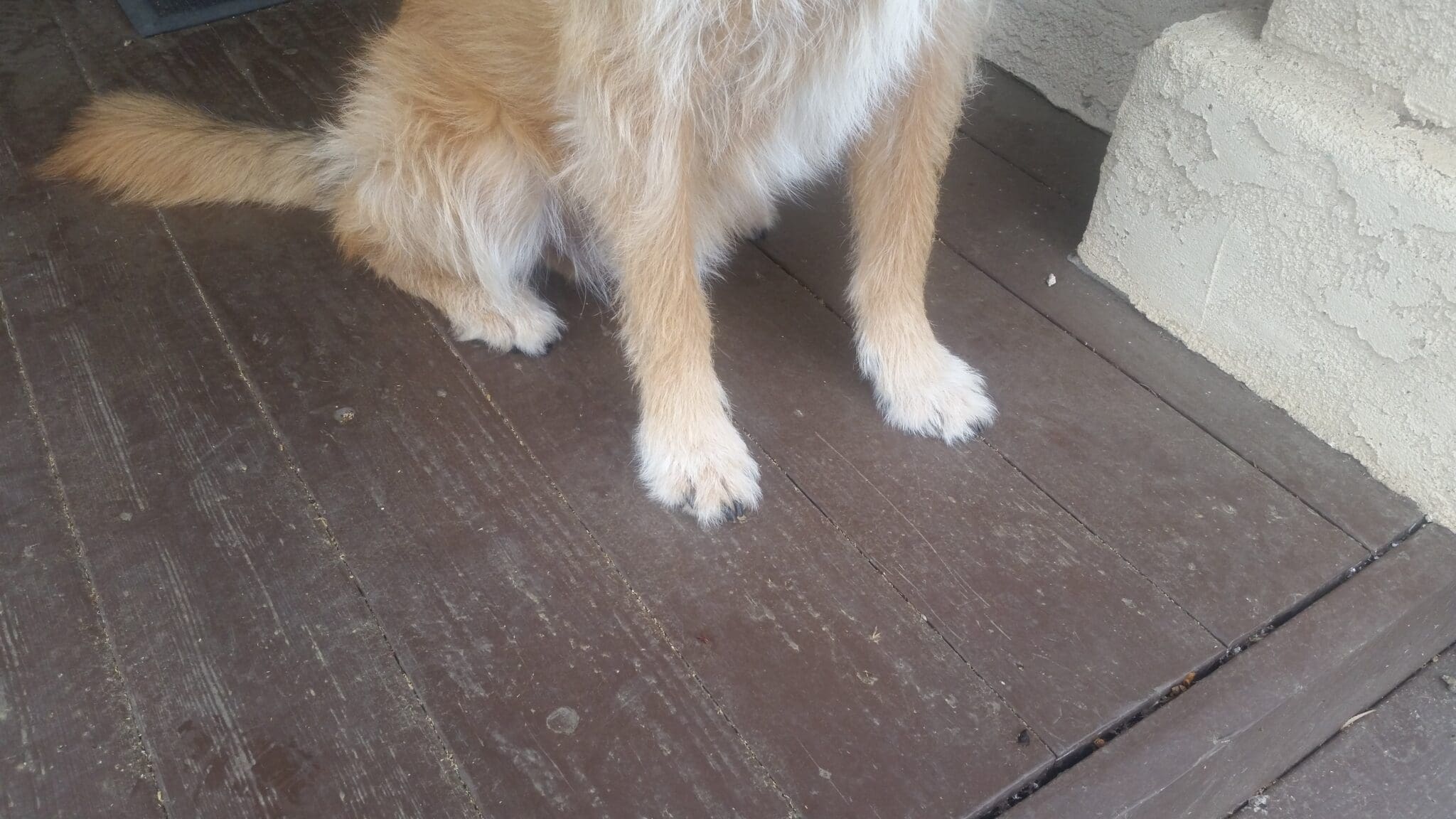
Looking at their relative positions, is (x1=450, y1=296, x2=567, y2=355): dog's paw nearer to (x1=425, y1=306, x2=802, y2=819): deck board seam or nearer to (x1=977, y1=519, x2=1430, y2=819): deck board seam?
(x1=425, y1=306, x2=802, y2=819): deck board seam

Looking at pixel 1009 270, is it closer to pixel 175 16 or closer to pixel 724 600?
pixel 724 600

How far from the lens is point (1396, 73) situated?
5.21 feet

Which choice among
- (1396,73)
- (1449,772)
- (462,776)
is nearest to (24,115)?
(462,776)

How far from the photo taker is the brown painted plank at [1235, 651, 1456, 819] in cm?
159

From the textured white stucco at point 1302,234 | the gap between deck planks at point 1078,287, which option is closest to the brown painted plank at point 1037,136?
the gap between deck planks at point 1078,287

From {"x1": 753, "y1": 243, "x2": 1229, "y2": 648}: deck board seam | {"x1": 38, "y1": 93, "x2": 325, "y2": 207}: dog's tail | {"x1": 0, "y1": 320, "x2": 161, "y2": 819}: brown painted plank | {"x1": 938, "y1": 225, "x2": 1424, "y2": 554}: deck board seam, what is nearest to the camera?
{"x1": 0, "y1": 320, "x2": 161, "y2": 819}: brown painted plank

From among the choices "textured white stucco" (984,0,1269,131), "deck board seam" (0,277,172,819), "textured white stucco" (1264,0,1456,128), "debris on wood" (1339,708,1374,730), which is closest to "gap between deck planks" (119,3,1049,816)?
"deck board seam" (0,277,172,819)

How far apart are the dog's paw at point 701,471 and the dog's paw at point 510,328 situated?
387mm

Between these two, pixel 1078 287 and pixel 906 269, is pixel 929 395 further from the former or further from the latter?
pixel 1078 287

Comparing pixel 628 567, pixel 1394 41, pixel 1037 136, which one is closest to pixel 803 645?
pixel 628 567

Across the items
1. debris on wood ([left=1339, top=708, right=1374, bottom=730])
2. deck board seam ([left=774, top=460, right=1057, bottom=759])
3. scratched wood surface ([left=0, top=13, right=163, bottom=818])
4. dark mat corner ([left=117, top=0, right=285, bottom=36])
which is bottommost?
scratched wood surface ([left=0, top=13, right=163, bottom=818])

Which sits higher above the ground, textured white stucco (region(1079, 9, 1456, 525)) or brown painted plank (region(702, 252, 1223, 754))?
textured white stucco (region(1079, 9, 1456, 525))

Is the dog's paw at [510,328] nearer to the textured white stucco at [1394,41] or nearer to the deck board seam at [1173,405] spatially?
the deck board seam at [1173,405]

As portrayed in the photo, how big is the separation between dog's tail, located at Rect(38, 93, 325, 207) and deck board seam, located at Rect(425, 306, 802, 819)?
1.58 feet
